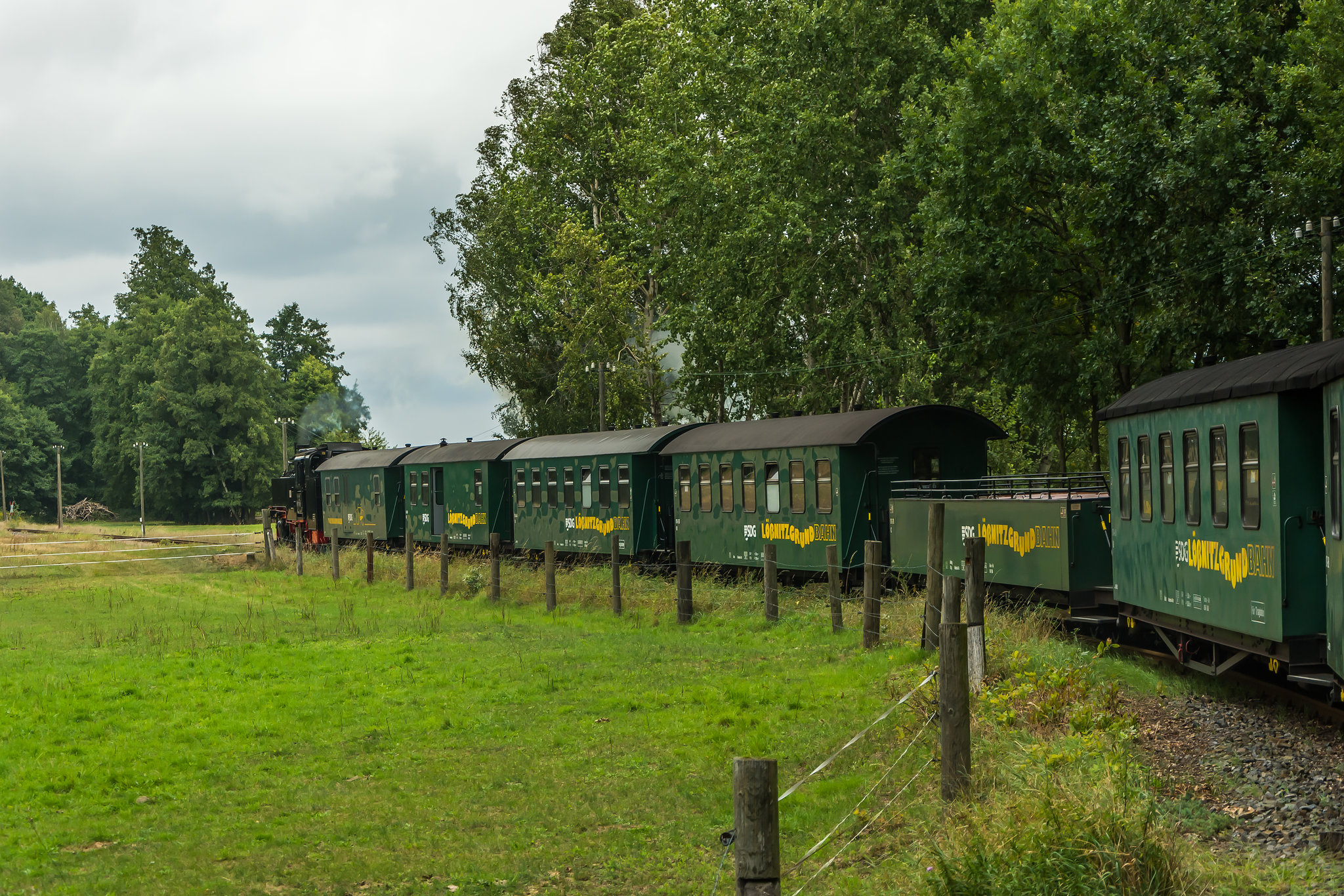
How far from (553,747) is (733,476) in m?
13.8

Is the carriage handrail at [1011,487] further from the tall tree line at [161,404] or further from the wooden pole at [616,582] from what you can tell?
the tall tree line at [161,404]

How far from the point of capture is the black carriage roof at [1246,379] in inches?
410

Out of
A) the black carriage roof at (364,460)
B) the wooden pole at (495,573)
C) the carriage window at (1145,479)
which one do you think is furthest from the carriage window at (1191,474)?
the black carriage roof at (364,460)

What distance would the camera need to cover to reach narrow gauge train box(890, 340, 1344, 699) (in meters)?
10.9

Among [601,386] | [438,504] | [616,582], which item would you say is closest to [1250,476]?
[616,582]

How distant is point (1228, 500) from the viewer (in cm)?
1219

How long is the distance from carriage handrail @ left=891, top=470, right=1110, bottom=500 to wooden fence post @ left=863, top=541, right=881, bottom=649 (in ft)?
9.95

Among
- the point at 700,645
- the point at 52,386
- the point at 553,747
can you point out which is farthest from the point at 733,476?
the point at 52,386

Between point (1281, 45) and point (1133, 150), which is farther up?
point (1281, 45)

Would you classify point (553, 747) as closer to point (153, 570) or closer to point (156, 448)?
point (153, 570)

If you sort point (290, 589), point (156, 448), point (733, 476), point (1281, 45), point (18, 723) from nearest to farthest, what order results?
1. point (18, 723)
2. point (733, 476)
3. point (1281, 45)
4. point (290, 589)
5. point (156, 448)

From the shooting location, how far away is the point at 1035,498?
17.6 metres

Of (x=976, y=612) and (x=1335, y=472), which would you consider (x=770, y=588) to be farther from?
(x=1335, y=472)

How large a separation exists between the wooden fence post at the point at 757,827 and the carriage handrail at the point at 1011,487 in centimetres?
1160
